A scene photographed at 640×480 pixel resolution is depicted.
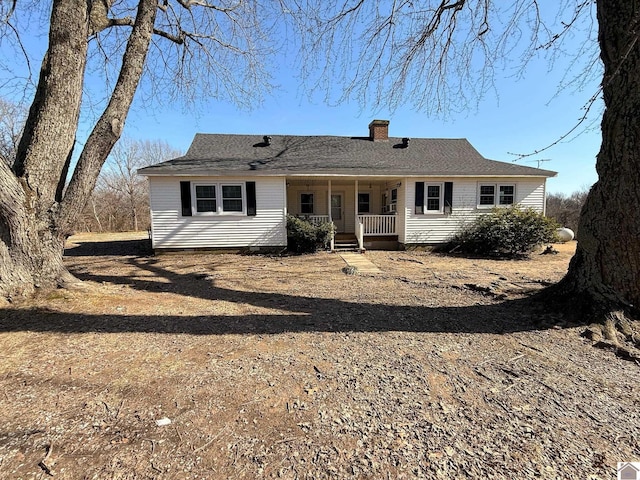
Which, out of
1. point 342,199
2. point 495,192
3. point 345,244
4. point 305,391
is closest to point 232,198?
point 345,244

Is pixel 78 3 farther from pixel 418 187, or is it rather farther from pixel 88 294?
pixel 418 187

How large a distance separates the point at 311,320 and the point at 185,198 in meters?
7.77

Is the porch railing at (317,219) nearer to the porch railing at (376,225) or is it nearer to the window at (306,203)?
the porch railing at (376,225)

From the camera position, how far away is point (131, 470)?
62.0 inches

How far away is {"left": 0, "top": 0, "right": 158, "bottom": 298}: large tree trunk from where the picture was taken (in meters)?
3.94

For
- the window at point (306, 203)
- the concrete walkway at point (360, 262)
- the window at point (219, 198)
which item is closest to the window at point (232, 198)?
the window at point (219, 198)

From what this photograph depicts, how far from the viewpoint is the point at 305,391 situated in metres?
2.32

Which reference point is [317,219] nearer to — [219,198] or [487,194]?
[219,198]

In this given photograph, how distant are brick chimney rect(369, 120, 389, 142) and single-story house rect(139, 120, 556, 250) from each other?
100 cm

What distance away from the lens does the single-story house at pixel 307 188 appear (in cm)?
981

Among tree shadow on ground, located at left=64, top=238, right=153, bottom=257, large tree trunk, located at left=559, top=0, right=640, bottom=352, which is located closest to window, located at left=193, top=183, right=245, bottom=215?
tree shadow on ground, located at left=64, top=238, right=153, bottom=257


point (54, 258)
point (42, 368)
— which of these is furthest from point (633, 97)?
point (54, 258)

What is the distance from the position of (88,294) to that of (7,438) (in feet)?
10.2

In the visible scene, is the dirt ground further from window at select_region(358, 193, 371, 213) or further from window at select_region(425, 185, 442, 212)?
window at select_region(358, 193, 371, 213)
